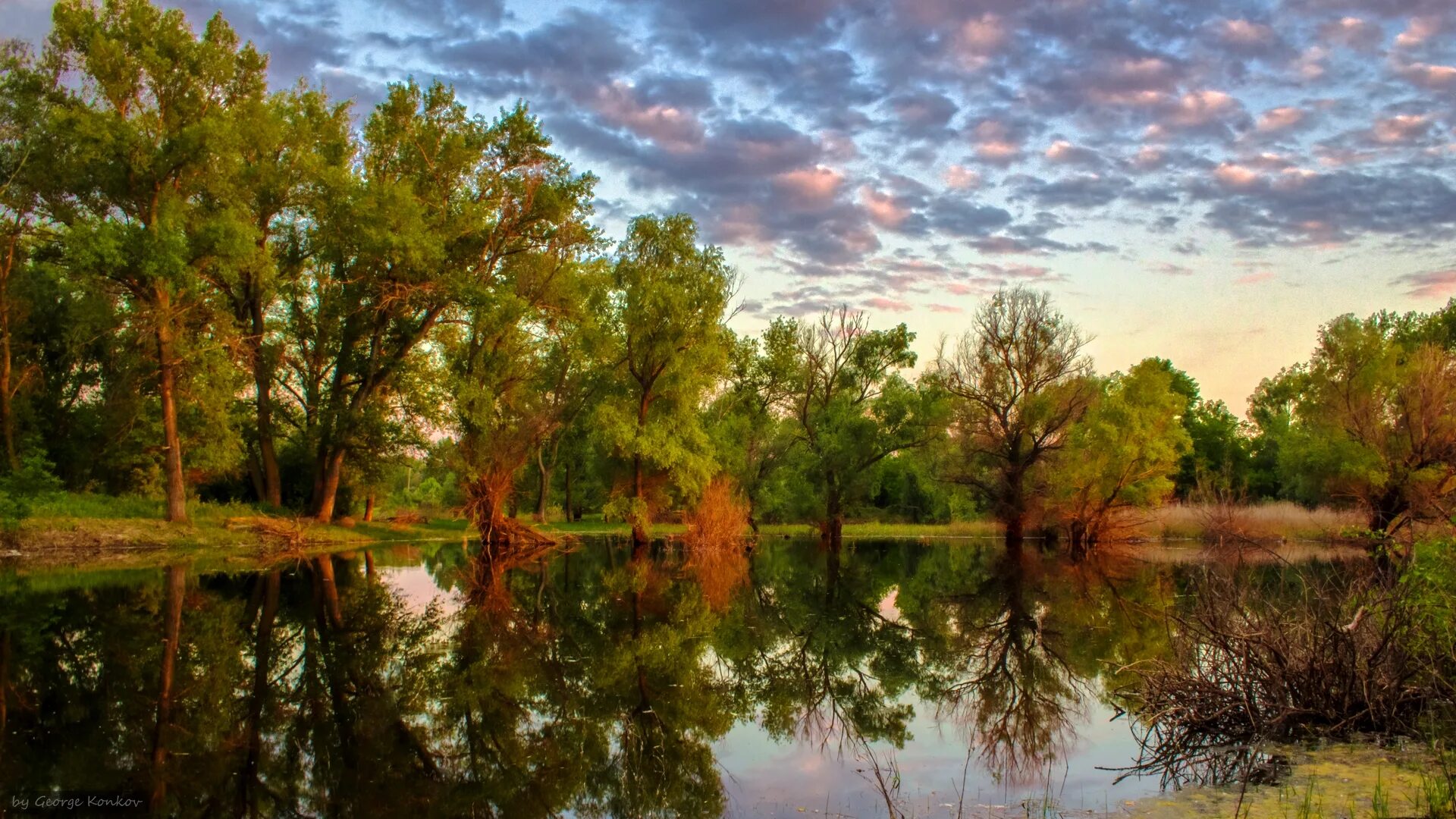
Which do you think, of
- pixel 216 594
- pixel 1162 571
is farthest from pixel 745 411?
pixel 216 594

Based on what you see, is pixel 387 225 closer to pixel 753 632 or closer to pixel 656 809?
pixel 753 632

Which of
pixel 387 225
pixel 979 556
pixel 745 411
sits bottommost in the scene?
pixel 979 556

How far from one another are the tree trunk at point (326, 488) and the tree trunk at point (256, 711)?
18.8 metres

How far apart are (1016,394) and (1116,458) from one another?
4.91 metres

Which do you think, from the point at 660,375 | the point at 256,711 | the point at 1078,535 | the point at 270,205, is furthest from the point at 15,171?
the point at 1078,535

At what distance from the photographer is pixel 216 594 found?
58.5 ft

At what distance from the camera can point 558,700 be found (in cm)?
965

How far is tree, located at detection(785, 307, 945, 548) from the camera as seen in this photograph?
4284 centimetres

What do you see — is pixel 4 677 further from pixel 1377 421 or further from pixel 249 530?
pixel 1377 421

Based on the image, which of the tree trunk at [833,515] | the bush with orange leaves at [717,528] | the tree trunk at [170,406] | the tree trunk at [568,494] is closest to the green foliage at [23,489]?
the tree trunk at [170,406]

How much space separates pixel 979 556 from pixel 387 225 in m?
24.1

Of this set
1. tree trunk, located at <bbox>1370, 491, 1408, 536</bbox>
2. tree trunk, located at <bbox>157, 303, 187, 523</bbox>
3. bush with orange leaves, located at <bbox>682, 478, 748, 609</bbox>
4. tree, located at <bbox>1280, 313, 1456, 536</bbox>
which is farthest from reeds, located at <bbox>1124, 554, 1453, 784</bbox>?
tree trunk, located at <bbox>1370, 491, 1408, 536</bbox>

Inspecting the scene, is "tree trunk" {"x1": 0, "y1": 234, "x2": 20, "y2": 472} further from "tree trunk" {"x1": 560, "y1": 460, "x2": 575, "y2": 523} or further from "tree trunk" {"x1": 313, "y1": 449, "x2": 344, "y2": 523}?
"tree trunk" {"x1": 560, "y1": 460, "x2": 575, "y2": 523}

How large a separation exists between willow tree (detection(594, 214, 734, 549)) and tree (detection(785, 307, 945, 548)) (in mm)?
8549
